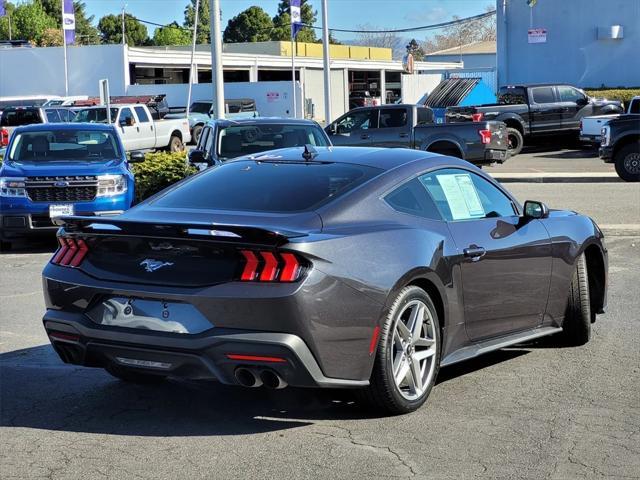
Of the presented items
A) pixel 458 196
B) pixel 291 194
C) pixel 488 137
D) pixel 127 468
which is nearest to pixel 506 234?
pixel 458 196

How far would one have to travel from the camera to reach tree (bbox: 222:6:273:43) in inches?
4345

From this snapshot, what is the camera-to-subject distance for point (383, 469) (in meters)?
4.77

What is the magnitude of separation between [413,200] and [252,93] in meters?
48.5

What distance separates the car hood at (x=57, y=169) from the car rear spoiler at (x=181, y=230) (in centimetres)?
789

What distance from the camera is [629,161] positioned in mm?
21281

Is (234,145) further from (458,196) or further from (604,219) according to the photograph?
(458,196)

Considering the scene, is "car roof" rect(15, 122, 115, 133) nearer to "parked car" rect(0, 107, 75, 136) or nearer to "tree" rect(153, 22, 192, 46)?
"parked car" rect(0, 107, 75, 136)

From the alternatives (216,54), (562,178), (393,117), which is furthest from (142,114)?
(562,178)

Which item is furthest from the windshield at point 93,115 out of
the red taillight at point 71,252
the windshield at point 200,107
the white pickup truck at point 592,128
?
the red taillight at point 71,252

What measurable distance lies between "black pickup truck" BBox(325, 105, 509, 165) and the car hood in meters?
10.7

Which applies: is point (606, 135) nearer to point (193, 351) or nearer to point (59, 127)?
point (59, 127)

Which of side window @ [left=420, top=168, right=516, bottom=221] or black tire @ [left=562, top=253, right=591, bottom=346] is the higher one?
side window @ [left=420, top=168, right=516, bottom=221]

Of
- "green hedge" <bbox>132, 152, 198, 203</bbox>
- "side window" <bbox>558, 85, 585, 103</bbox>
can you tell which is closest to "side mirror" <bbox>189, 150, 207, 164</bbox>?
"green hedge" <bbox>132, 152, 198, 203</bbox>

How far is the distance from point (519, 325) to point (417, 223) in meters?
1.28
